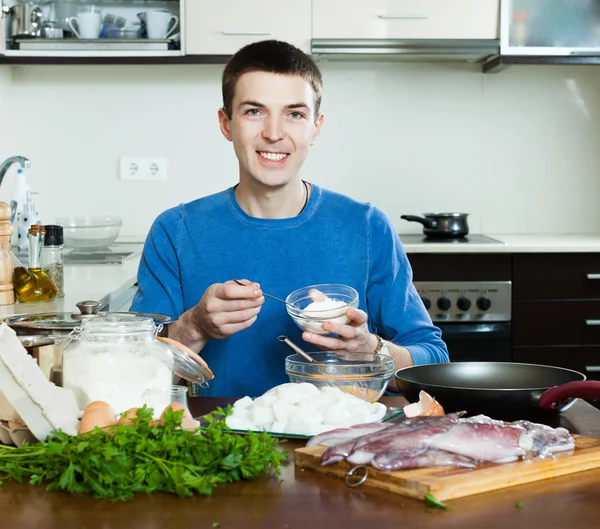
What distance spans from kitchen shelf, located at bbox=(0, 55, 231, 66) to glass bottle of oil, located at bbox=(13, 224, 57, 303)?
132 cm

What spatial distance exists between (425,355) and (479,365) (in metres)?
0.38

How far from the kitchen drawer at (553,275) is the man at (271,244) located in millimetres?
1354

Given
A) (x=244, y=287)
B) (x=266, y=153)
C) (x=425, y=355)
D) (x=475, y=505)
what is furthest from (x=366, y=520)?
(x=266, y=153)

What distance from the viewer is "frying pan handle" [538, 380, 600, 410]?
1122 mm

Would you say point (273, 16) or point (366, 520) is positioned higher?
point (273, 16)

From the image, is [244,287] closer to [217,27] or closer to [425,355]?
[425,355]

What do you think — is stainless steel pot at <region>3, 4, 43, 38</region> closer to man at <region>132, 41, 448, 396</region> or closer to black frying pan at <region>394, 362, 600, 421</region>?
man at <region>132, 41, 448, 396</region>

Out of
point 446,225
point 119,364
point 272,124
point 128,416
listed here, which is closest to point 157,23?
point 446,225

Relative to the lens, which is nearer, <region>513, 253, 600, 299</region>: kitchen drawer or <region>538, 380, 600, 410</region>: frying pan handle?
<region>538, 380, 600, 410</region>: frying pan handle

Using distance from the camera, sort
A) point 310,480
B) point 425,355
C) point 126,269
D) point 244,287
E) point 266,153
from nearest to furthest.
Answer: point 310,480, point 244,287, point 425,355, point 266,153, point 126,269

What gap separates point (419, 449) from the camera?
0.94m

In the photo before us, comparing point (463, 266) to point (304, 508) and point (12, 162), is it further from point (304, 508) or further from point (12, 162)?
point (304, 508)

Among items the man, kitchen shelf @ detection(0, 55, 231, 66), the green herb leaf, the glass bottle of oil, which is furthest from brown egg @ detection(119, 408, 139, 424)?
kitchen shelf @ detection(0, 55, 231, 66)

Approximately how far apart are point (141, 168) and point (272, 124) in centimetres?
195
